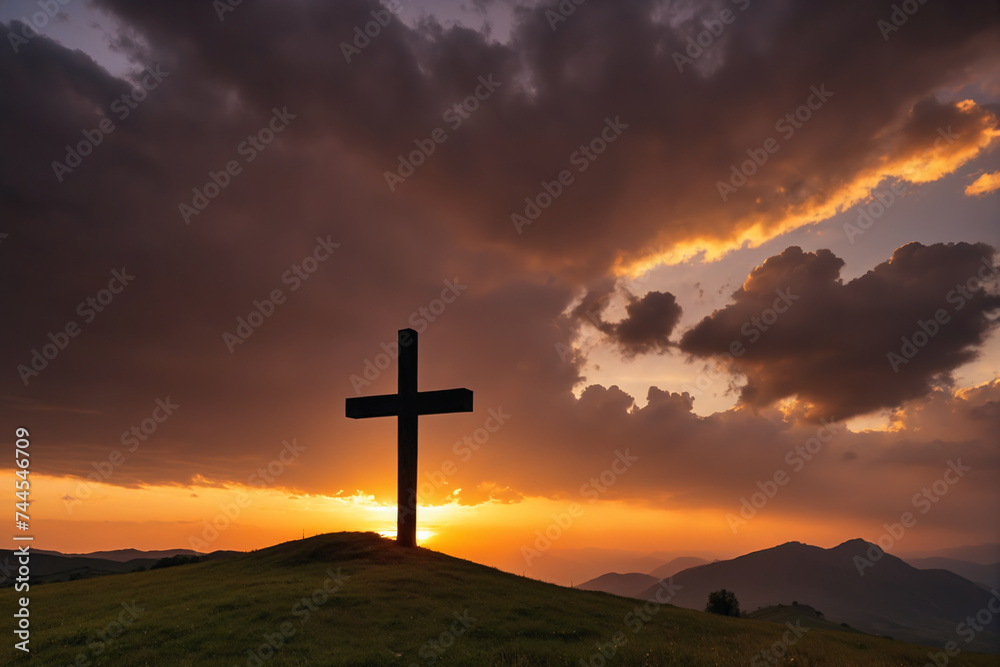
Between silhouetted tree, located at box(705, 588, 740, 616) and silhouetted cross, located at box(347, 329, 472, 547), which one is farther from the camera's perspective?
silhouetted tree, located at box(705, 588, 740, 616)

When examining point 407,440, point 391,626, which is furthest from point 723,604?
point 391,626

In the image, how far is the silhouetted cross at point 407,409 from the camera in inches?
897

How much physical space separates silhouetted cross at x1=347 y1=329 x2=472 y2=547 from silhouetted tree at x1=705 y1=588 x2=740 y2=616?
12.8 meters

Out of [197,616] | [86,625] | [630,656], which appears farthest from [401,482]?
[630,656]

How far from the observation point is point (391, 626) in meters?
13.7

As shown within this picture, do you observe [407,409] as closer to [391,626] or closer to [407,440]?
[407,440]

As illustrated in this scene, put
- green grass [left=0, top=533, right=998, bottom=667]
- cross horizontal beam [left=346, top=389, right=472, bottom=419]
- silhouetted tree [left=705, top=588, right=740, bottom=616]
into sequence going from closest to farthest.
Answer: green grass [left=0, top=533, right=998, bottom=667]
cross horizontal beam [left=346, top=389, right=472, bottom=419]
silhouetted tree [left=705, top=588, right=740, bottom=616]

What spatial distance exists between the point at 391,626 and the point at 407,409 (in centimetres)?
1061

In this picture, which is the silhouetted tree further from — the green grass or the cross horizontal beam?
the cross horizontal beam

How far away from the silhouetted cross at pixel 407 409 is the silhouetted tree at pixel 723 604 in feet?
42.1

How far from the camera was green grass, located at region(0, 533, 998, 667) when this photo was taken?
12.1 meters

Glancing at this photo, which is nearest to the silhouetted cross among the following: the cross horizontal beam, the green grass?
the cross horizontal beam

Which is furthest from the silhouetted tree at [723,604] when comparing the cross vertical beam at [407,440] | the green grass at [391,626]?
the cross vertical beam at [407,440]

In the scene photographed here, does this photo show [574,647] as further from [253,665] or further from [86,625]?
[86,625]
